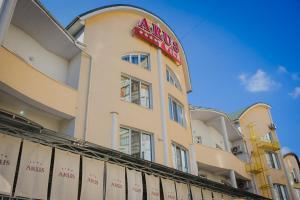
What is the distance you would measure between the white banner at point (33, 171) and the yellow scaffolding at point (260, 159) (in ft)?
68.4

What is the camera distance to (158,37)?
19.2m

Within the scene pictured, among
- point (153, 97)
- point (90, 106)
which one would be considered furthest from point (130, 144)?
point (153, 97)

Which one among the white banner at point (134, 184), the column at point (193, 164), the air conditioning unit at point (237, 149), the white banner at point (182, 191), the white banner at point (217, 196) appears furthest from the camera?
the air conditioning unit at point (237, 149)

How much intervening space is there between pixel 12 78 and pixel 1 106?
140cm

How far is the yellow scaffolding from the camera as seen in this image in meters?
25.6

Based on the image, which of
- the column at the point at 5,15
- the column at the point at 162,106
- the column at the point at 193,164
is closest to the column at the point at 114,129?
the column at the point at 162,106

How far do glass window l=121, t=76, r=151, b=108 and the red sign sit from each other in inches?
128

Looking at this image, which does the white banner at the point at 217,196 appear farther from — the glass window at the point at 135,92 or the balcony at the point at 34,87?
the balcony at the point at 34,87

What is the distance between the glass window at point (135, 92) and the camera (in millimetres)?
15546

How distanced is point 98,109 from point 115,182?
4.33 m

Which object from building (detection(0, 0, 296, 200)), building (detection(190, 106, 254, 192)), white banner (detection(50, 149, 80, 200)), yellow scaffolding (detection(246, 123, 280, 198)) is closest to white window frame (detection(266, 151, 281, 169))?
yellow scaffolding (detection(246, 123, 280, 198))

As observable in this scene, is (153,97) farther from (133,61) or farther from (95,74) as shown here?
(95,74)

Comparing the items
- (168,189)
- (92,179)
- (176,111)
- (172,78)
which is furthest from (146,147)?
(172,78)

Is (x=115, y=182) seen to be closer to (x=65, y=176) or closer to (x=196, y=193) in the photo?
(x=65, y=176)
